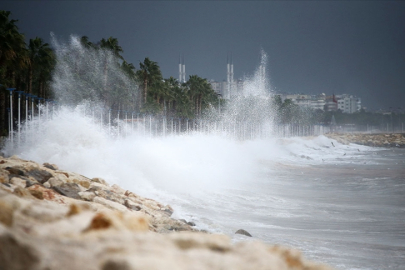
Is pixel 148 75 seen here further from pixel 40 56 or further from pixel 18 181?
pixel 18 181

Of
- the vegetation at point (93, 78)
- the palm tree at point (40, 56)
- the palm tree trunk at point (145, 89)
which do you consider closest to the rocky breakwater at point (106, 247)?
the vegetation at point (93, 78)

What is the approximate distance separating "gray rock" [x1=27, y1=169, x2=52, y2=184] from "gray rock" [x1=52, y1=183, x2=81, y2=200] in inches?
33.1

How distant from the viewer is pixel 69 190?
975 cm

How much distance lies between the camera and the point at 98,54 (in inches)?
2069

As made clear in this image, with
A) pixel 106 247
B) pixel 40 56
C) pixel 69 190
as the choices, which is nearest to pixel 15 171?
pixel 69 190

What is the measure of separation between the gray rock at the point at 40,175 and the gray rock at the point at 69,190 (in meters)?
0.84

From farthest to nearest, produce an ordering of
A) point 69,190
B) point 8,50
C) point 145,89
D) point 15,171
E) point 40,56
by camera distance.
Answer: point 145,89, point 40,56, point 8,50, point 15,171, point 69,190

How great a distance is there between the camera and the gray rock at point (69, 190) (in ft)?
31.1

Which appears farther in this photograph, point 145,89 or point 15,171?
point 145,89

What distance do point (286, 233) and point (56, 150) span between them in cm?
1205

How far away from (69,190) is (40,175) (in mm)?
1415

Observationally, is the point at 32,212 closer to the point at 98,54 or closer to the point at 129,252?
the point at 129,252

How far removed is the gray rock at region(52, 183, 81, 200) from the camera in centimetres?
949

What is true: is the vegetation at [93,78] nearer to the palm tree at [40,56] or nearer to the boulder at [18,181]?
the palm tree at [40,56]
